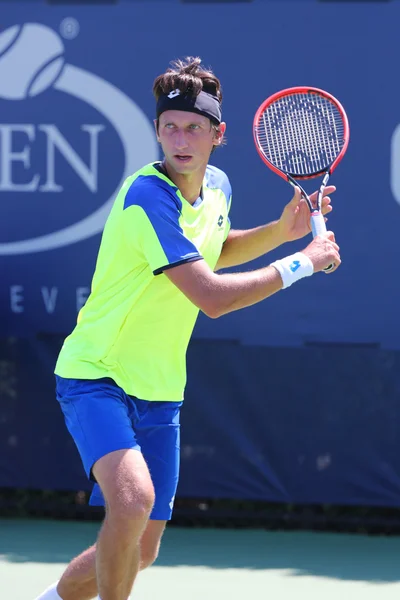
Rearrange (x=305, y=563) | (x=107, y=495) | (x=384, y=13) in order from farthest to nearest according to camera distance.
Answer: (x=384, y=13), (x=305, y=563), (x=107, y=495)

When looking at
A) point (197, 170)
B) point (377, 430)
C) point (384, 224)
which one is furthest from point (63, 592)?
point (384, 224)

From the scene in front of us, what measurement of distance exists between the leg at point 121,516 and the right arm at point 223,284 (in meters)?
0.46

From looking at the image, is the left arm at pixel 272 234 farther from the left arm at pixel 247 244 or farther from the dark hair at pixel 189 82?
the dark hair at pixel 189 82

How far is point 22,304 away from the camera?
545cm

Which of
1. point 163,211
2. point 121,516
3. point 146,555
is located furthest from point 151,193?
point 146,555

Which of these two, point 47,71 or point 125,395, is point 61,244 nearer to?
point 47,71

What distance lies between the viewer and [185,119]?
11.1 feet

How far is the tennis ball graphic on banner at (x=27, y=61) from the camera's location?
5.46 m

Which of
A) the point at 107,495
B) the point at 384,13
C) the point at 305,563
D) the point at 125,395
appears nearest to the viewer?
the point at 107,495

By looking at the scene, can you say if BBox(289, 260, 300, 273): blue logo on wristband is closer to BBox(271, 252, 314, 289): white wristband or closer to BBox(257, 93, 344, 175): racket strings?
BBox(271, 252, 314, 289): white wristband

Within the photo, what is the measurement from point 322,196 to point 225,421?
77.7 inches

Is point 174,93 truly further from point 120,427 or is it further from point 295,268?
point 120,427

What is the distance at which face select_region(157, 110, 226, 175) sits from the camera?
3360 millimetres

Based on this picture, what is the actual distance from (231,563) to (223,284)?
1.99 meters
